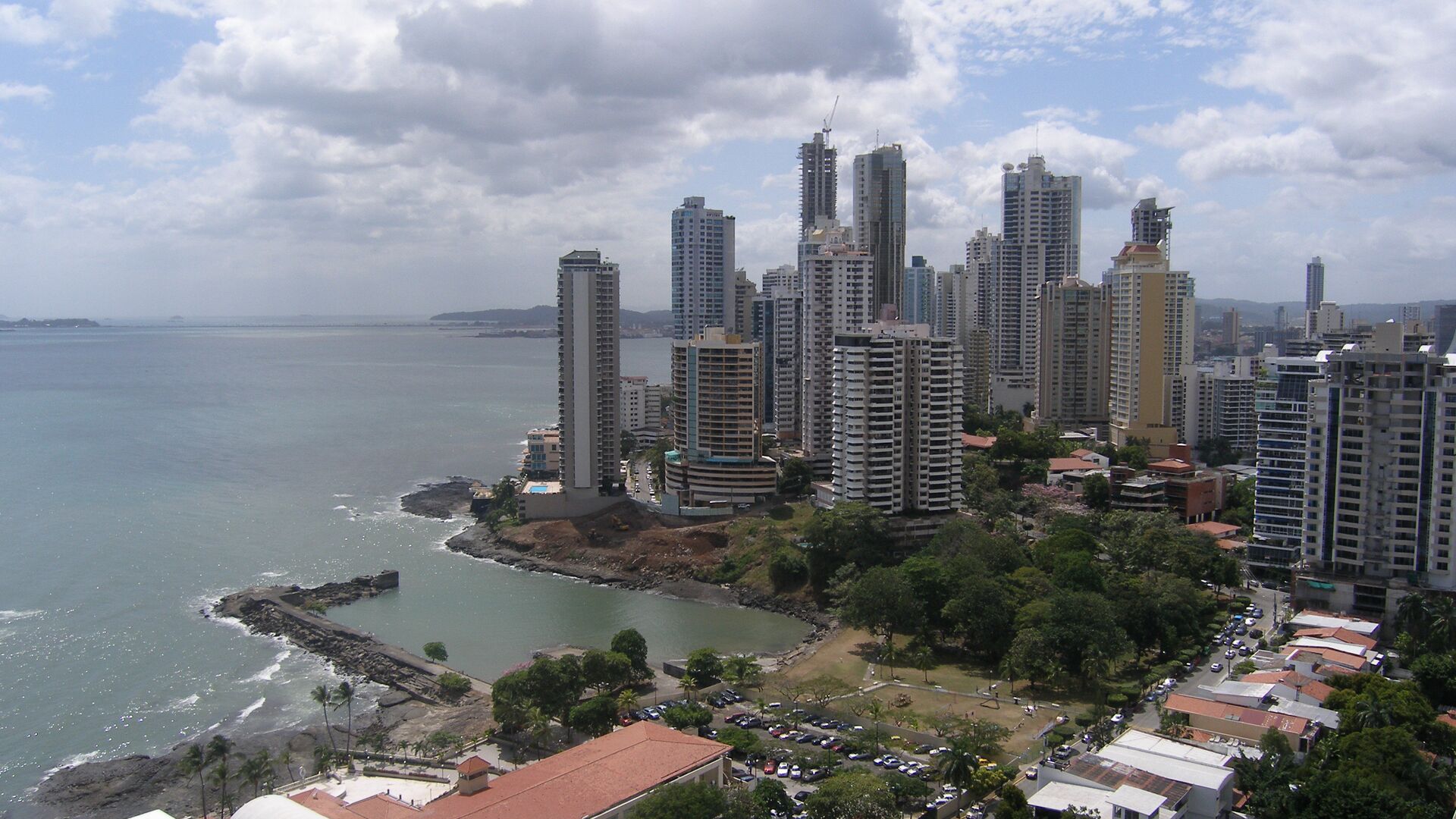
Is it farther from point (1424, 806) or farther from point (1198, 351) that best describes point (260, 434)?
point (1198, 351)

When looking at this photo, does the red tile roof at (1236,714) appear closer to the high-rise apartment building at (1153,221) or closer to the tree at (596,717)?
the tree at (596,717)

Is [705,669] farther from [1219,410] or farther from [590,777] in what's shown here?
[1219,410]

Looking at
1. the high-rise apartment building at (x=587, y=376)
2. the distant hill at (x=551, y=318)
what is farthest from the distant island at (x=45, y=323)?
the high-rise apartment building at (x=587, y=376)

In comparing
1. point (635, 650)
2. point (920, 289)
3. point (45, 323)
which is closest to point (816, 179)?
point (920, 289)

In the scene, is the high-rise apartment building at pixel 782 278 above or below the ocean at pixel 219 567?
above

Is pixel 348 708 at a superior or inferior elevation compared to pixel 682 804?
inferior

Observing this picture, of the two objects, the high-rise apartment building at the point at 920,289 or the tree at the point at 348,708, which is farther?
the high-rise apartment building at the point at 920,289

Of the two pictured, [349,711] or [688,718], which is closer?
[688,718]

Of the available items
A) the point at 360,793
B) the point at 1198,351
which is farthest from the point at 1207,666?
the point at 1198,351
